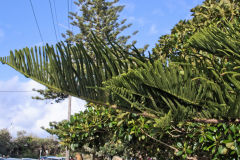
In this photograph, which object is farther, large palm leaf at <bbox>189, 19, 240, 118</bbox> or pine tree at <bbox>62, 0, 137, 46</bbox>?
pine tree at <bbox>62, 0, 137, 46</bbox>

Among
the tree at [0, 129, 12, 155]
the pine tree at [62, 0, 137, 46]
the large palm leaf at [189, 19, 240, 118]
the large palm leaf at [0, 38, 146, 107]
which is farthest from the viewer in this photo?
the tree at [0, 129, 12, 155]

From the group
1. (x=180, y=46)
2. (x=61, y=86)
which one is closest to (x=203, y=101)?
(x=61, y=86)

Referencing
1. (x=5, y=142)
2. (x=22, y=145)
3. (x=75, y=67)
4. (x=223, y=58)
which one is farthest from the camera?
(x=22, y=145)

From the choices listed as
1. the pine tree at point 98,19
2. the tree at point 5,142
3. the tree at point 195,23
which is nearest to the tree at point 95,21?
the pine tree at point 98,19

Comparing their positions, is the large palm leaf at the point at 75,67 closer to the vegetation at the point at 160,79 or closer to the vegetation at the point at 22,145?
the vegetation at the point at 160,79

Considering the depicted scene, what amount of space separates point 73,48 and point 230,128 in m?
1.20

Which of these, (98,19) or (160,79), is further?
(98,19)

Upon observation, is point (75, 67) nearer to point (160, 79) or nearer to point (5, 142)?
point (160, 79)

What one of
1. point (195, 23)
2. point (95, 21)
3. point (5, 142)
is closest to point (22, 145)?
point (5, 142)

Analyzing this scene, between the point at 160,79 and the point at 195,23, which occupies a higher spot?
the point at 195,23

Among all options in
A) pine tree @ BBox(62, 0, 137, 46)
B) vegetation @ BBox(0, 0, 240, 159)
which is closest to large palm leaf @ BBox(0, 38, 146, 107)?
vegetation @ BBox(0, 0, 240, 159)

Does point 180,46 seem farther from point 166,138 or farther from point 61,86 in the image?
point 61,86

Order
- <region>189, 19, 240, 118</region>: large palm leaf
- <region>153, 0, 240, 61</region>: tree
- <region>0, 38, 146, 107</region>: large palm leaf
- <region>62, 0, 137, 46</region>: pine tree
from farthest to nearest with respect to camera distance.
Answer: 1. <region>62, 0, 137, 46</region>: pine tree
2. <region>153, 0, 240, 61</region>: tree
3. <region>0, 38, 146, 107</region>: large palm leaf
4. <region>189, 19, 240, 118</region>: large palm leaf

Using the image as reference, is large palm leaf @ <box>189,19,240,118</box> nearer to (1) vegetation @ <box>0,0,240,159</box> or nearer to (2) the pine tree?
(1) vegetation @ <box>0,0,240,159</box>
